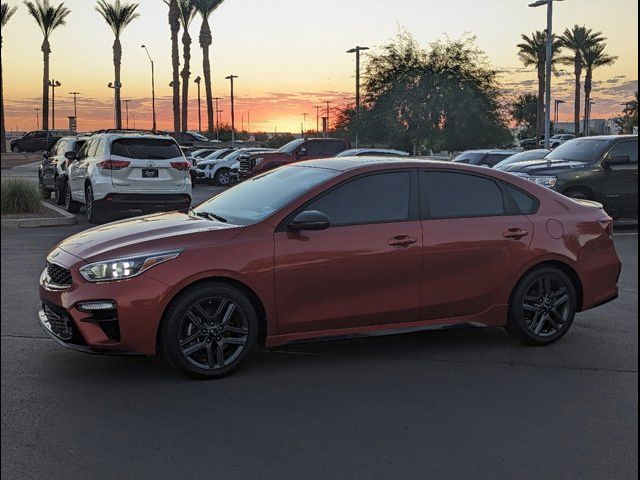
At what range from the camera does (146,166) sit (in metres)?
16.4

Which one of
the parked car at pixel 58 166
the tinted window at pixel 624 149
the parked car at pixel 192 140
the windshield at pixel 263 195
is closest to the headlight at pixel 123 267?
the windshield at pixel 263 195

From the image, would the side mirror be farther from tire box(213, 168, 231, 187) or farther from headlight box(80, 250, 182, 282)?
tire box(213, 168, 231, 187)

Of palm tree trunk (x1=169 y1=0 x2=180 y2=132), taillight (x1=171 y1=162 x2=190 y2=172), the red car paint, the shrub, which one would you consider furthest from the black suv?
palm tree trunk (x1=169 y1=0 x2=180 y2=132)

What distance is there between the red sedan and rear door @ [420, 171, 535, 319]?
1cm

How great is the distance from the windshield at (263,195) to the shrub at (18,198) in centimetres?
1189

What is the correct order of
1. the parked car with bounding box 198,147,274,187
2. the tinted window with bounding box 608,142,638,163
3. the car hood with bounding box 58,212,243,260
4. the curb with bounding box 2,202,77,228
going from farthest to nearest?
the parked car with bounding box 198,147,274,187
the curb with bounding box 2,202,77,228
the tinted window with bounding box 608,142,638,163
the car hood with bounding box 58,212,243,260

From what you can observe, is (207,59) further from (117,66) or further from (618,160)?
(618,160)

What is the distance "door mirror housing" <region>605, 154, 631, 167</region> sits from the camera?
15.7m

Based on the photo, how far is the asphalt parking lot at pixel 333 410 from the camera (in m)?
4.21

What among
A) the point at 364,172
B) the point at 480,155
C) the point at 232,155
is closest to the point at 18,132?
the point at 232,155

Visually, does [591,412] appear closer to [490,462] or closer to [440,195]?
[490,462]

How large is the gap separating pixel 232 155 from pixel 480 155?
1195 centimetres

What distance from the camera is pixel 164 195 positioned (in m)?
16.5

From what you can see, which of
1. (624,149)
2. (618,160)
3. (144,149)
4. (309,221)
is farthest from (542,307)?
(144,149)
